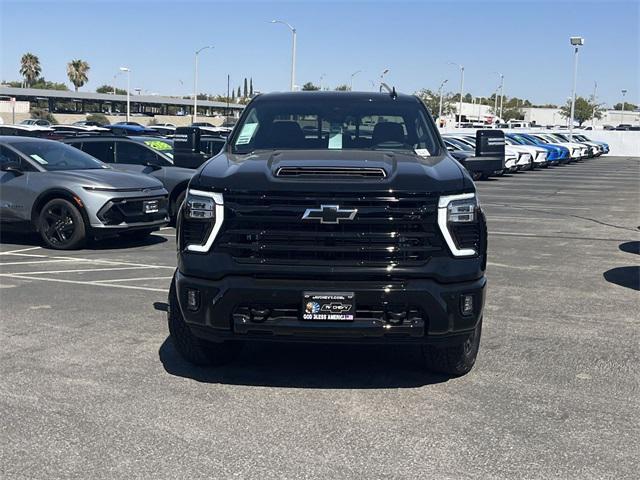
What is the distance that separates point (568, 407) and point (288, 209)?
2.05 metres

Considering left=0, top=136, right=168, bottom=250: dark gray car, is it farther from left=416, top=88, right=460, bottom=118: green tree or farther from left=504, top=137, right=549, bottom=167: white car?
left=416, top=88, right=460, bottom=118: green tree

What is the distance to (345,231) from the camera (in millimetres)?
4688

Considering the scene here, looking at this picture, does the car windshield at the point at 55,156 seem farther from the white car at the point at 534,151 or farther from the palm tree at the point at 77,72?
the palm tree at the point at 77,72

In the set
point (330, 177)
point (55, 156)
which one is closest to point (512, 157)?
point (55, 156)

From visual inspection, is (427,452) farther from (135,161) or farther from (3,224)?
(135,161)

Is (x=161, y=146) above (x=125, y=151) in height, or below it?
above

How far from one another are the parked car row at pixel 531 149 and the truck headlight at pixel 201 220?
23.0 metres

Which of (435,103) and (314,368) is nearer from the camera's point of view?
(314,368)

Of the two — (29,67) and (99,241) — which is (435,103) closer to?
(29,67)

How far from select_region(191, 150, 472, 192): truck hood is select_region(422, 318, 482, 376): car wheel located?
101 centimetres

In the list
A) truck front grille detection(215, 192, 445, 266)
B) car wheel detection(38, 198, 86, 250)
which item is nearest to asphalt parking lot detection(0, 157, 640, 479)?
truck front grille detection(215, 192, 445, 266)

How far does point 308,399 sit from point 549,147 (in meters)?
37.6

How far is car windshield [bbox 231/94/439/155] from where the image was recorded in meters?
6.10

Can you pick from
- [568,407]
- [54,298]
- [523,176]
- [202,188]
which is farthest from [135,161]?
[523,176]
